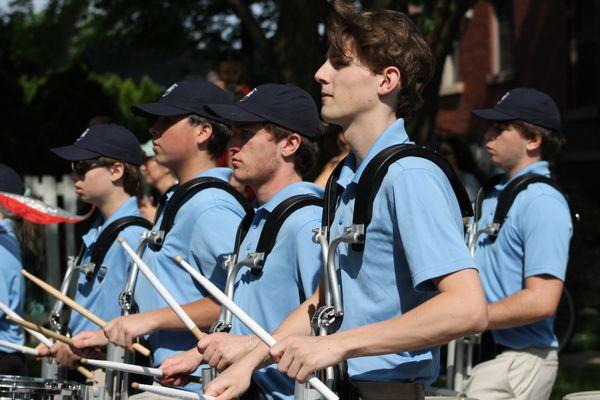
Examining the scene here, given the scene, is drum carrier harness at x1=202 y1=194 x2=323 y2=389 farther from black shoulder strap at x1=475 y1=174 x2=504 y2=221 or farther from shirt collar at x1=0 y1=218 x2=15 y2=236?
shirt collar at x1=0 y1=218 x2=15 y2=236

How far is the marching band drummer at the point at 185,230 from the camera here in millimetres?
4988

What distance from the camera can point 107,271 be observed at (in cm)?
604

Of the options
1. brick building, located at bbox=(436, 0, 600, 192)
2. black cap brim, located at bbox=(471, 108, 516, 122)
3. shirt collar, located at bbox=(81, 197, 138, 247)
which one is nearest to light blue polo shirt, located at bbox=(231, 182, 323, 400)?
black cap brim, located at bbox=(471, 108, 516, 122)

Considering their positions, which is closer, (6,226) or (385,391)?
(385,391)

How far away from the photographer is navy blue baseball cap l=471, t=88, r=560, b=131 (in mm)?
6039

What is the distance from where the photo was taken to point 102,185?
21.2ft

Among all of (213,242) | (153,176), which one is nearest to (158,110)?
(213,242)

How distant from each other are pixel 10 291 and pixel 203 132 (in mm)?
1830

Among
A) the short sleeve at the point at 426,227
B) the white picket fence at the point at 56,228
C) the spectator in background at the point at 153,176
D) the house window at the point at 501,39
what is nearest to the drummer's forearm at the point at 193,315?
the short sleeve at the point at 426,227

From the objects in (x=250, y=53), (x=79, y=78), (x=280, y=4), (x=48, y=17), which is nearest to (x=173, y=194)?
(x=280, y=4)

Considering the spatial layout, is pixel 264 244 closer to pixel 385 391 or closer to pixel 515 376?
pixel 385 391

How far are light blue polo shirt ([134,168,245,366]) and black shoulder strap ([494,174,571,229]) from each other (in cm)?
130

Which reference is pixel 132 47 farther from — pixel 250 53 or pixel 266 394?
→ pixel 266 394

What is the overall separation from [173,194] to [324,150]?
4031 mm
